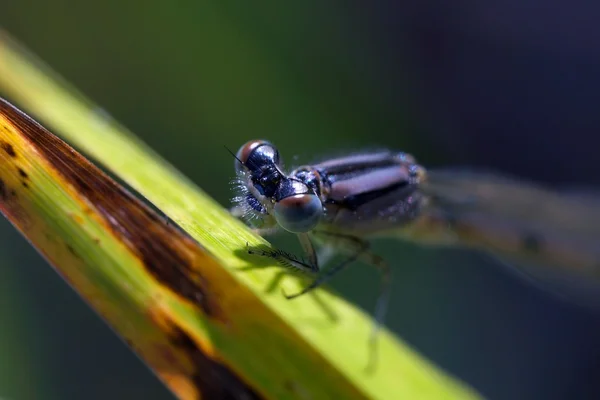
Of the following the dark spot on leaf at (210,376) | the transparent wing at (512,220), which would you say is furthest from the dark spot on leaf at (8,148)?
the transparent wing at (512,220)

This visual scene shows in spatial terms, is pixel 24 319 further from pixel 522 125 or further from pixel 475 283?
pixel 522 125

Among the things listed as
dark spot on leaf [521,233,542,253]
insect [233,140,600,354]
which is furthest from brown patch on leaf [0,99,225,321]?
dark spot on leaf [521,233,542,253]

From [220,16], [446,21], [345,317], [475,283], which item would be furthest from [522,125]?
[345,317]

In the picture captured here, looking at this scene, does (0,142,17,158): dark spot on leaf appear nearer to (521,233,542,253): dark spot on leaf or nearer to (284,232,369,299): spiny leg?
(284,232,369,299): spiny leg

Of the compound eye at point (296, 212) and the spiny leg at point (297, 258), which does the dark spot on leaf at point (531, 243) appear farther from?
the compound eye at point (296, 212)

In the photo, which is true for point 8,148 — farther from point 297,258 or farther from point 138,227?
point 297,258

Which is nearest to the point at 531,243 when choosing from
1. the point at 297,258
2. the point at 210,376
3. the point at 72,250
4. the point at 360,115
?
the point at 360,115
